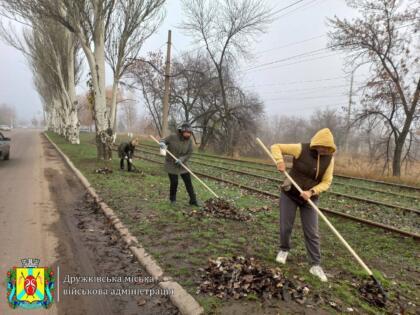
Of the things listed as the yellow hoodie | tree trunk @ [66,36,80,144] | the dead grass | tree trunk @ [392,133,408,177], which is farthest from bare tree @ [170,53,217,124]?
the yellow hoodie

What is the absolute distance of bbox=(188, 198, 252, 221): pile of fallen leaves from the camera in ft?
21.3

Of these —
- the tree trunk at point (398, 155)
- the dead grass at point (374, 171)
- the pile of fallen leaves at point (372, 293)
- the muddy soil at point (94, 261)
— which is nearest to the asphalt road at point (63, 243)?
the muddy soil at point (94, 261)

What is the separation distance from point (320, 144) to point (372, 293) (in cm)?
192

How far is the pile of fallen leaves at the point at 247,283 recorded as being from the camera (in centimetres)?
347

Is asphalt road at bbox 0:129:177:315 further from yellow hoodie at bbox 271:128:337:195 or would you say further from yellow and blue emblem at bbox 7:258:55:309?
yellow hoodie at bbox 271:128:337:195

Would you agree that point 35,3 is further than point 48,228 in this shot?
Yes

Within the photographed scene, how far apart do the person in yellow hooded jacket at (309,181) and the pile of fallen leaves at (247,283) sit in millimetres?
653

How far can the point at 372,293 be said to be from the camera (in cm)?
371

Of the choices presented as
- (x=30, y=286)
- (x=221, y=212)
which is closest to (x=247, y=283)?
(x=30, y=286)

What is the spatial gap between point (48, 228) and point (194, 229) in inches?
107

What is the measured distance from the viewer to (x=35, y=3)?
38.1 ft

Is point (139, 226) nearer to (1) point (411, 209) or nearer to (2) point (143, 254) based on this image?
(2) point (143, 254)

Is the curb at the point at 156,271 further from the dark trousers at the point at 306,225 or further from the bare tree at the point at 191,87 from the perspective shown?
the bare tree at the point at 191,87

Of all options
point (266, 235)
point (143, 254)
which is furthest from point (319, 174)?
point (143, 254)
